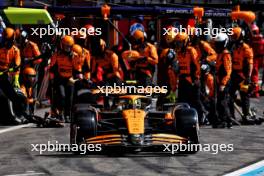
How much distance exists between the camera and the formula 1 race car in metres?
11.3

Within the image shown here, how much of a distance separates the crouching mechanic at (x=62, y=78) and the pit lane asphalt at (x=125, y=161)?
2692mm

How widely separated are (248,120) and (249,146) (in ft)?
10.4

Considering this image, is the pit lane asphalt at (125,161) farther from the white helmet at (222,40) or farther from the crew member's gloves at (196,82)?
the white helmet at (222,40)

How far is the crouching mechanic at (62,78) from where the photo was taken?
632 inches

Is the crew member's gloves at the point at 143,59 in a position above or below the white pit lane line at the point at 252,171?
above

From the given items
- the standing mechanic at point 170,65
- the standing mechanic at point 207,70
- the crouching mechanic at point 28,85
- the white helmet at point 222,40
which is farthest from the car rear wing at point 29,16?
the white helmet at point 222,40

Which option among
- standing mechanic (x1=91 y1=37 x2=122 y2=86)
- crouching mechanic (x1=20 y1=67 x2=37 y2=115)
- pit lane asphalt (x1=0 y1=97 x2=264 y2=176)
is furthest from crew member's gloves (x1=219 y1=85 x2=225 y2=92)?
crouching mechanic (x1=20 y1=67 x2=37 y2=115)

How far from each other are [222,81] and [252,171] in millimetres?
5084

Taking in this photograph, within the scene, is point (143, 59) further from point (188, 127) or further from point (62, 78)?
point (188, 127)

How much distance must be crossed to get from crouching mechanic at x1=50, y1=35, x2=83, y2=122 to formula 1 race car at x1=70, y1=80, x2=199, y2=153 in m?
3.80

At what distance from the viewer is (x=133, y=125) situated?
37.4 ft

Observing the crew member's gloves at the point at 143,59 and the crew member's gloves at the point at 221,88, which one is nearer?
the crew member's gloves at the point at 221,88

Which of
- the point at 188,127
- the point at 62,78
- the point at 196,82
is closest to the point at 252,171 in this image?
the point at 188,127

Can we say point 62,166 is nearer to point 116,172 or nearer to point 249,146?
point 116,172
